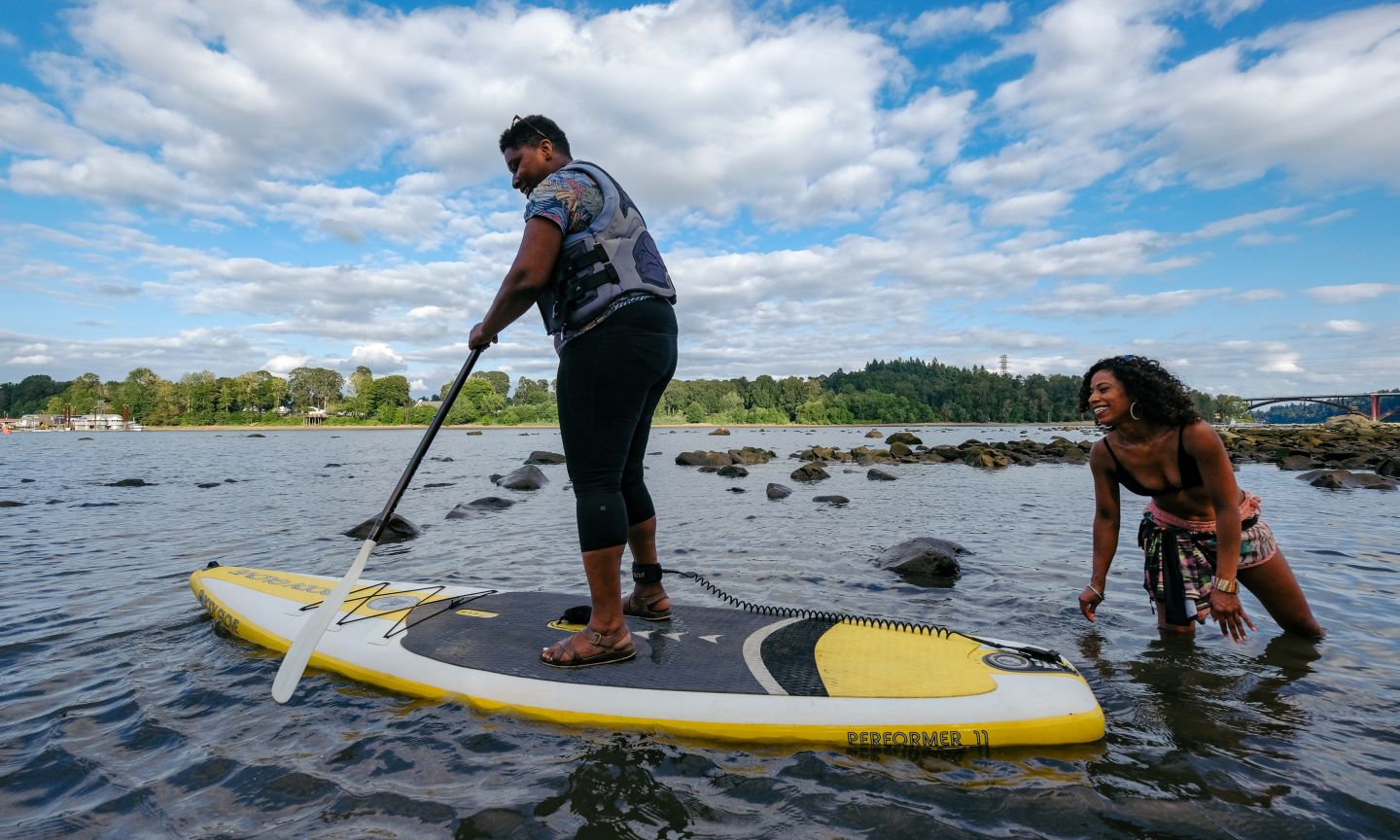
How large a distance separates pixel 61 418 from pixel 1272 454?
183548mm

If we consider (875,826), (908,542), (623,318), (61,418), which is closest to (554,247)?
(623,318)

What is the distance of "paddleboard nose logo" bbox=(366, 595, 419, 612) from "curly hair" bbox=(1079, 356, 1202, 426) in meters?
5.52

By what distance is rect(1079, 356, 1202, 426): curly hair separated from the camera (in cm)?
432

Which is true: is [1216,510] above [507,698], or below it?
above

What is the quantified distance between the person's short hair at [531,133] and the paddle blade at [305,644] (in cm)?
269

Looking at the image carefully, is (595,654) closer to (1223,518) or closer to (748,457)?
(1223,518)

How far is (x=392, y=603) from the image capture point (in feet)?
17.7

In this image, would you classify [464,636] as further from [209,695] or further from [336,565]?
[336,565]

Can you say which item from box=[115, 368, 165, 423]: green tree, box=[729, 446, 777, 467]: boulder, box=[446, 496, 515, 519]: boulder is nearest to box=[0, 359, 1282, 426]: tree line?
box=[115, 368, 165, 423]: green tree

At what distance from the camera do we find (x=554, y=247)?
3723 millimetres

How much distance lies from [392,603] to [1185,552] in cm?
601

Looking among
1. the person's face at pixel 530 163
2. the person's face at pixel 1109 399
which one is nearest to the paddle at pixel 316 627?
the person's face at pixel 530 163

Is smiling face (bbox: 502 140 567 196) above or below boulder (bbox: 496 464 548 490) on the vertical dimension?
above

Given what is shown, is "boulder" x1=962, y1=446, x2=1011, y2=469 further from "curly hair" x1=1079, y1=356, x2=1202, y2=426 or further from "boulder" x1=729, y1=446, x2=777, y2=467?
"curly hair" x1=1079, y1=356, x2=1202, y2=426
